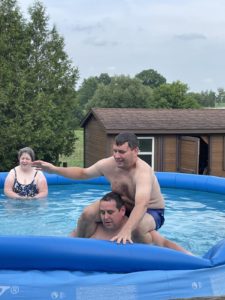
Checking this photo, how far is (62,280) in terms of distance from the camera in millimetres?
4574

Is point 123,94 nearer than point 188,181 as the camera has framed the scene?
No

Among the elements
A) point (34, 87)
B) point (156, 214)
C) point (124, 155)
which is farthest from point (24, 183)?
point (34, 87)

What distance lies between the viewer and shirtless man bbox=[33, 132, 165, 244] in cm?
468

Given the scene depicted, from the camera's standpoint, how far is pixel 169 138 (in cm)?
1557

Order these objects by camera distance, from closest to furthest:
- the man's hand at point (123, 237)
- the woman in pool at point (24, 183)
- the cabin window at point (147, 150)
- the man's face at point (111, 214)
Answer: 1. the man's hand at point (123, 237)
2. the man's face at point (111, 214)
3. the woman in pool at point (24, 183)
4. the cabin window at point (147, 150)

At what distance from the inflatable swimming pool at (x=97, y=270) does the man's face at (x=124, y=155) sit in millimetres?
828

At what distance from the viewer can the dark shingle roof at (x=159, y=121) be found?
15.0 metres

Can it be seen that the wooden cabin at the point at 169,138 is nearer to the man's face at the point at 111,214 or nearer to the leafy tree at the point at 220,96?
the man's face at the point at 111,214

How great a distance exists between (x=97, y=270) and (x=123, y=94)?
4521 centimetres

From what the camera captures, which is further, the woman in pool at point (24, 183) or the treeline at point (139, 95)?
the treeline at point (139, 95)

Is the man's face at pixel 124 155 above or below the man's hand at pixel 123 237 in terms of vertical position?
above

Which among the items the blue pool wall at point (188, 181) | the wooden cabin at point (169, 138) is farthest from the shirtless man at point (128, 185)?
the wooden cabin at point (169, 138)

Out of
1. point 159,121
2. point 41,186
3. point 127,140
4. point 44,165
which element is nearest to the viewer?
point 127,140

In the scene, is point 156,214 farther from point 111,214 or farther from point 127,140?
point 127,140
